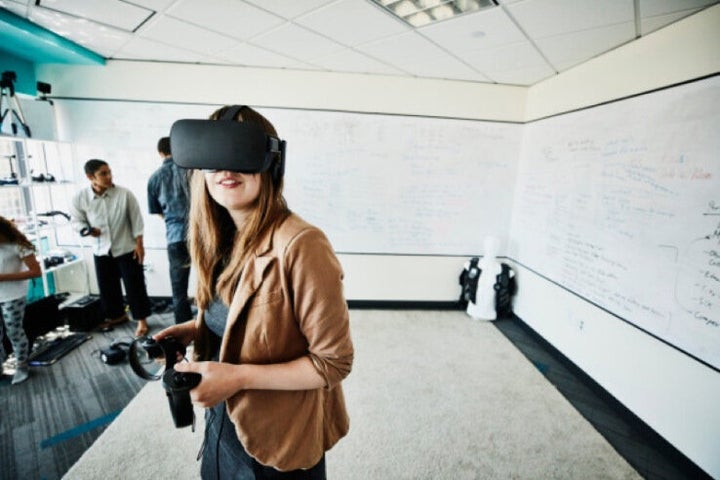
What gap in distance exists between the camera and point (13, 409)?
186 centimetres

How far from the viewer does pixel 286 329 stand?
647 mm

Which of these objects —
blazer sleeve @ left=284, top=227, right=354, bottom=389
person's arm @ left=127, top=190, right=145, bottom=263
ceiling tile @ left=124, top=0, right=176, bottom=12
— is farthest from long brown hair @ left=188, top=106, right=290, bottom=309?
person's arm @ left=127, top=190, right=145, bottom=263

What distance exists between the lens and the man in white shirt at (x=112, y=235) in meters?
2.54

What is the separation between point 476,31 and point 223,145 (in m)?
2.01

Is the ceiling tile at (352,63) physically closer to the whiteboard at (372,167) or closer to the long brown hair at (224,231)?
the whiteboard at (372,167)

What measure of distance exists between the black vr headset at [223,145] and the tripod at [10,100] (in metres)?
2.91

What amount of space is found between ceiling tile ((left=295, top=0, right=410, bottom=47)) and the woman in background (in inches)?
85.1

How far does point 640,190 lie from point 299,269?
231cm

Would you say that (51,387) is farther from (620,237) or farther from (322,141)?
(620,237)

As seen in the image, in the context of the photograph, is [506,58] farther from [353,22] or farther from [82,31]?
[82,31]

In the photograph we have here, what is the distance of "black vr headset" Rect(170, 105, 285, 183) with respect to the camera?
2.06ft

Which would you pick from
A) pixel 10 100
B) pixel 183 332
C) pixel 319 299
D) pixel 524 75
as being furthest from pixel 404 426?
pixel 10 100

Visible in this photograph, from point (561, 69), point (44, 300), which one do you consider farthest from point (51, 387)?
point (561, 69)

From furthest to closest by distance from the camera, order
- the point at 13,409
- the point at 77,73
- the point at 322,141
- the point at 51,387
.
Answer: the point at 322,141 < the point at 77,73 < the point at 51,387 < the point at 13,409
